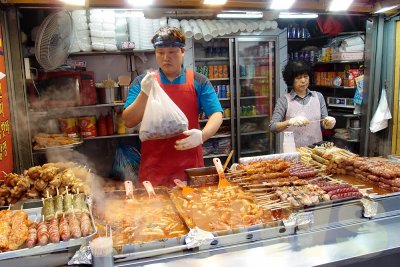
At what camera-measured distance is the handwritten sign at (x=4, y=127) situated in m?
3.60

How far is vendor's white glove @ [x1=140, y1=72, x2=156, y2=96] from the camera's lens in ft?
8.99

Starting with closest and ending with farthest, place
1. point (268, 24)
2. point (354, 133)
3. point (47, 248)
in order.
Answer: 1. point (47, 248)
2. point (354, 133)
3. point (268, 24)

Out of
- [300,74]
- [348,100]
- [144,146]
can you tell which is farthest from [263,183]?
[348,100]

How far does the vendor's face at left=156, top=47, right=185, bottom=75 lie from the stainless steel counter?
5.74 ft

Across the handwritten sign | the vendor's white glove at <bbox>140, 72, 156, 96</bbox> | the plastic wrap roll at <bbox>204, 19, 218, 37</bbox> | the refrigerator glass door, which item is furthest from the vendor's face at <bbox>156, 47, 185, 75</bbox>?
the refrigerator glass door

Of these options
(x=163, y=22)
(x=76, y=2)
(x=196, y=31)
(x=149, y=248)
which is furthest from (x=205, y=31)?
(x=149, y=248)

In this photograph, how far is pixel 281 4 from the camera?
4.29m

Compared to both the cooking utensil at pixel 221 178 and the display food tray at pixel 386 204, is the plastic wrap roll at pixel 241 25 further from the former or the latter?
the display food tray at pixel 386 204

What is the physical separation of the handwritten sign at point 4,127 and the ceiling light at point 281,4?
3.13 meters

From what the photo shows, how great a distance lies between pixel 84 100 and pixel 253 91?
3263 mm

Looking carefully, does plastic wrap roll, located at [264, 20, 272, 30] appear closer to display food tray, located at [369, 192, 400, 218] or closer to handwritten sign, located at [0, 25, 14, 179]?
handwritten sign, located at [0, 25, 14, 179]

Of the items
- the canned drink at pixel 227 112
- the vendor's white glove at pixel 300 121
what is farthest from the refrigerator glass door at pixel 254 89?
the vendor's white glove at pixel 300 121

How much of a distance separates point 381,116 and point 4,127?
5368 millimetres

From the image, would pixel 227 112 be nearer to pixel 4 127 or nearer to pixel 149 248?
pixel 4 127
